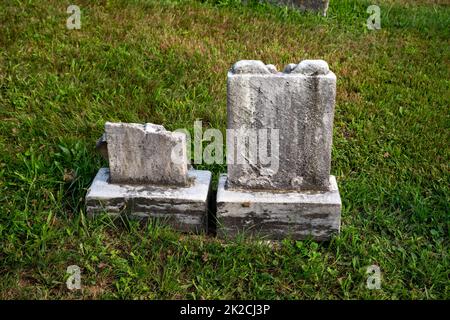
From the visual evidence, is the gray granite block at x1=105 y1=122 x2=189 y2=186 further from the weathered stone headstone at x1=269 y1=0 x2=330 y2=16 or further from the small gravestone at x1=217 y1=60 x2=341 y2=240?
the weathered stone headstone at x1=269 y1=0 x2=330 y2=16

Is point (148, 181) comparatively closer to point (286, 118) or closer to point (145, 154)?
point (145, 154)

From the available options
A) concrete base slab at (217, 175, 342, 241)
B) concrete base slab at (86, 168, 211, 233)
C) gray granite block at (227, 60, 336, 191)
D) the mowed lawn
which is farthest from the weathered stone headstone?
concrete base slab at (86, 168, 211, 233)

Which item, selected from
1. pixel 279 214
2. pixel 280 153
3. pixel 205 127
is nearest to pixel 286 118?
pixel 280 153

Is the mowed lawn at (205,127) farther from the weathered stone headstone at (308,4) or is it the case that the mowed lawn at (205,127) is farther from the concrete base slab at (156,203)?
Result: the weathered stone headstone at (308,4)

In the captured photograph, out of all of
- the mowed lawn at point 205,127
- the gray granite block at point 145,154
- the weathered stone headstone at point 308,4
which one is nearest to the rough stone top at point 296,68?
the gray granite block at point 145,154

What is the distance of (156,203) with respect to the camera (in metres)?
3.70

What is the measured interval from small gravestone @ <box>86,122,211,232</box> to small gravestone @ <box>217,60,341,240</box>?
0.22 m

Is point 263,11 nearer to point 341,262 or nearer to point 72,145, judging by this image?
point 72,145

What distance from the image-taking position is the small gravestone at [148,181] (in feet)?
12.0

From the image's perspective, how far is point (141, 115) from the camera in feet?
16.4

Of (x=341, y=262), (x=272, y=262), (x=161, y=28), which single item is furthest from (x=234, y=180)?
(x=161, y=28)

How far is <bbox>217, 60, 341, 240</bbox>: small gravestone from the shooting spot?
3.47m

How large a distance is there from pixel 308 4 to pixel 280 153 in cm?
461
